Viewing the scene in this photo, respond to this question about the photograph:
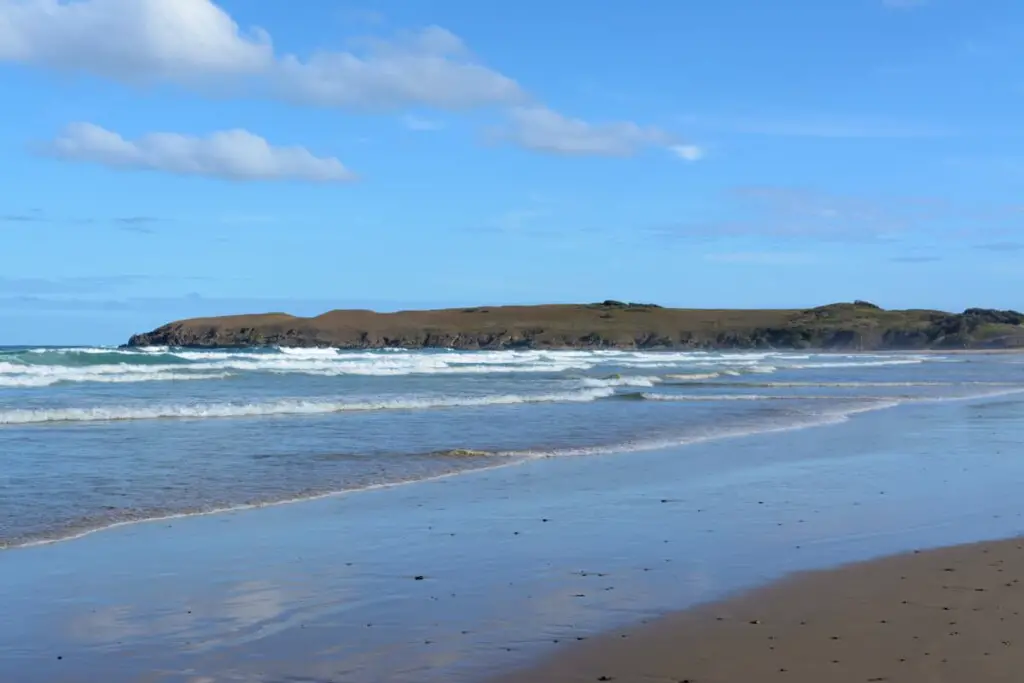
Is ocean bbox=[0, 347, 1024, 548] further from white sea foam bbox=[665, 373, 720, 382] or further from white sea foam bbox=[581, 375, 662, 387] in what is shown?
white sea foam bbox=[665, 373, 720, 382]

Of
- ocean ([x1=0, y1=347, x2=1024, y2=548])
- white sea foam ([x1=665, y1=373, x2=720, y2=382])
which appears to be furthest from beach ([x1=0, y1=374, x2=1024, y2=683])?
white sea foam ([x1=665, y1=373, x2=720, y2=382])

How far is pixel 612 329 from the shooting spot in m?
119

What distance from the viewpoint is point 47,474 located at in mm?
12031

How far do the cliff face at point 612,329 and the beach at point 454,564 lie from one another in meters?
99.6

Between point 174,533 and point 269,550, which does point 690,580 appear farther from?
point 174,533

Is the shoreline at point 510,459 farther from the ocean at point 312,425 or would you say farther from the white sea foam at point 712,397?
the white sea foam at point 712,397

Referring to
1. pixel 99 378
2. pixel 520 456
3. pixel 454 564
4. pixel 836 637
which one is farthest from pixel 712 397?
pixel 836 637

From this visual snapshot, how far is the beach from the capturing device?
18.0ft

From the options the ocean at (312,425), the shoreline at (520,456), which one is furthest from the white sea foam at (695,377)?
the shoreline at (520,456)

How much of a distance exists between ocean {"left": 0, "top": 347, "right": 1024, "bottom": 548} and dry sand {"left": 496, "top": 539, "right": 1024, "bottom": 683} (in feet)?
16.9

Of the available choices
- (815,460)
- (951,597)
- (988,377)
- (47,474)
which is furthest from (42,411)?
(988,377)

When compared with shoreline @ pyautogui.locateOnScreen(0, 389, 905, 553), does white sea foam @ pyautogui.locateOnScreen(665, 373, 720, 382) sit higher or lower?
higher

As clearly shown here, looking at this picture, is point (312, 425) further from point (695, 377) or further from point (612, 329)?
point (612, 329)

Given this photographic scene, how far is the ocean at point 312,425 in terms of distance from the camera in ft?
36.2
